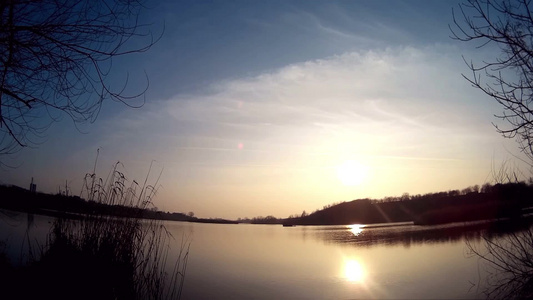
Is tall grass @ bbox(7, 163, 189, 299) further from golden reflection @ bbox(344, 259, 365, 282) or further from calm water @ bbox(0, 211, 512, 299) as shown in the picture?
golden reflection @ bbox(344, 259, 365, 282)

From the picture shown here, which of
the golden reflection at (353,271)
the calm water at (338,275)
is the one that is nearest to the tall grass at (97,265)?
the calm water at (338,275)

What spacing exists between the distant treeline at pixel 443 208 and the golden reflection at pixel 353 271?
4015mm

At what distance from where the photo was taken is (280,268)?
34.3 ft

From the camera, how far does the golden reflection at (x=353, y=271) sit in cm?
861

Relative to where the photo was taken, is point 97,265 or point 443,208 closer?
point 97,265

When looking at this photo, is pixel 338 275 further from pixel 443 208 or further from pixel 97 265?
pixel 443 208

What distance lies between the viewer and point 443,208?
41.4 m

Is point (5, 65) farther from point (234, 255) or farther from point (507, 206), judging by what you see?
point (507, 206)

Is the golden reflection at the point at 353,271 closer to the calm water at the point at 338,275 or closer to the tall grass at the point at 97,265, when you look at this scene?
the calm water at the point at 338,275

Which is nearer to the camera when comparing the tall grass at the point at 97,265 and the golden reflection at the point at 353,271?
the tall grass at the point at 97,265

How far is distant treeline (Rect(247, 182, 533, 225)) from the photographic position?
10.1 meters

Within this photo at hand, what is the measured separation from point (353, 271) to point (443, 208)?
123ft

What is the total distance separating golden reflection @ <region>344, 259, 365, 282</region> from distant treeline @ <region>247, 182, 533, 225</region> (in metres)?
4.01

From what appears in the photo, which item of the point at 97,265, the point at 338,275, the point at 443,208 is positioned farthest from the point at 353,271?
the point at 443,208
